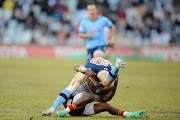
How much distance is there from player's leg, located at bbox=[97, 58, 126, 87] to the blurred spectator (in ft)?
61.3

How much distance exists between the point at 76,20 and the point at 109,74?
855 inches

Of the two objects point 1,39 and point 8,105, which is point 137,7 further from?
point 8,105

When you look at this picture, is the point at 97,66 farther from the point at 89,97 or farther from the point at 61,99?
the point at 61,99

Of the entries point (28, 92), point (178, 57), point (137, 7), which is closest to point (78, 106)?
point (28, 92)

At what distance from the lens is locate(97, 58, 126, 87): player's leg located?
6212mm

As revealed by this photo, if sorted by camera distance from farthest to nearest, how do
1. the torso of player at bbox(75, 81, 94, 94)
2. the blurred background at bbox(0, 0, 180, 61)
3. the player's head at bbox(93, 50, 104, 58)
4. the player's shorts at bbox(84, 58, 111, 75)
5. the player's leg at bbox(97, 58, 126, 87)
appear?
the blurred background at bbox(0, 0, 180, 61) < the player's head at bbox(93, 50, 104, 58) < the torso of player at bbox(75, 81, 94, 94) < the player's shorts at bbox(84, 58, 111, 75) < the player's leg at bbox(97, 58, 126, 87)

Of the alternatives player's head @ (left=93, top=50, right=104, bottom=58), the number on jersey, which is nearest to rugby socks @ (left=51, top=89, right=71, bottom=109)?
the number on jersey

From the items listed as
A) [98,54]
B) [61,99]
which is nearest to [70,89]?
[61,99]

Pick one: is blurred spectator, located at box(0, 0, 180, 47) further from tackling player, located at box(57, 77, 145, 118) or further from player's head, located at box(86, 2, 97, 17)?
tackling player, located at box(57, 77, 145, 118)

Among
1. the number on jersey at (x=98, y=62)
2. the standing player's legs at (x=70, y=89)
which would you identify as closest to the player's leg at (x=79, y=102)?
the standing player's legs at (x=70, y=89)

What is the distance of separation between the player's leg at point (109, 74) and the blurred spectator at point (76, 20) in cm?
1868

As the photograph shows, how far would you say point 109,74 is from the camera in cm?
653

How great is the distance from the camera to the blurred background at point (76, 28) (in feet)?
83.3

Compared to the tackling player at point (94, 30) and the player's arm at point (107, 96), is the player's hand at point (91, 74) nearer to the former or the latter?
the player's arm at point (107, 96)
